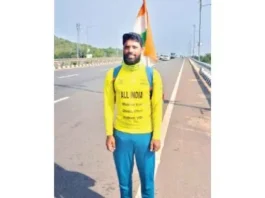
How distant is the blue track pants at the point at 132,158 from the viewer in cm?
202

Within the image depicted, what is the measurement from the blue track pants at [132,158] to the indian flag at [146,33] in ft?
1.41

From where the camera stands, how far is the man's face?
72.4 inches

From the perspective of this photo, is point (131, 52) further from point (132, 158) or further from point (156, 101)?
point (132, 158)

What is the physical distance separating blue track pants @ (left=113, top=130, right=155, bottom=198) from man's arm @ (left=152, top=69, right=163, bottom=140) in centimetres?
6

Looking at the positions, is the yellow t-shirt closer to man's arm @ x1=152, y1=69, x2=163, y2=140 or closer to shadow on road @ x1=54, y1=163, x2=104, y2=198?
man's arm @ x1=152, y1=69, x2=163, y2=140

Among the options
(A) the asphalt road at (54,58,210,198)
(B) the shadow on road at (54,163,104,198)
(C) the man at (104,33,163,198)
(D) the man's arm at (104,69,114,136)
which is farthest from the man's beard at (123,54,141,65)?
(B) the shadow on road at (54,163,104,198)

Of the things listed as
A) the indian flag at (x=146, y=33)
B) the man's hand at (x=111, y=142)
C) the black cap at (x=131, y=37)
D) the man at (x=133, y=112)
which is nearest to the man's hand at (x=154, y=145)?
the man at (x=133, y=112)

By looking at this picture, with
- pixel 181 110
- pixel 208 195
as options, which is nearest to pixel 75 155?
pixel 208 195

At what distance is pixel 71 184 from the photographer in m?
2.74

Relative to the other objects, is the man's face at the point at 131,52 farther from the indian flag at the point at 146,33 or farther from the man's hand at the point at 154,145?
the man's hand at the point at 154,145

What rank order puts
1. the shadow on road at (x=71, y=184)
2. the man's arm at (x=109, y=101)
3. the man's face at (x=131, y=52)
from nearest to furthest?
the man's face at (x=131, y=52) < the man's arm at (x=109, y=101) < the shadow on road at (x=71, y=184)
